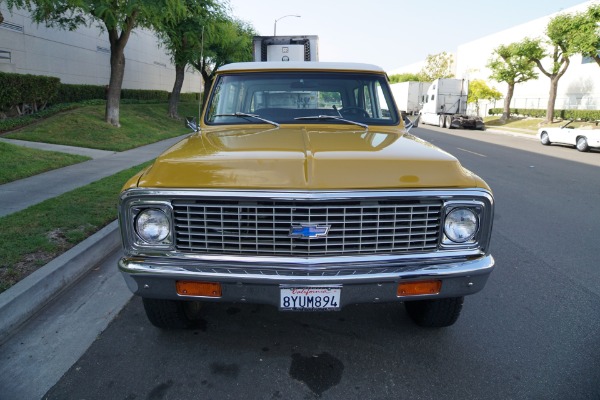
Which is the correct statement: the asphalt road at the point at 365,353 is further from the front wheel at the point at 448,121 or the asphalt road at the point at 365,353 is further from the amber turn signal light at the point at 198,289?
the front wheel at the point at 448,121

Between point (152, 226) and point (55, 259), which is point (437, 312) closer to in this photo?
point (152, 226)

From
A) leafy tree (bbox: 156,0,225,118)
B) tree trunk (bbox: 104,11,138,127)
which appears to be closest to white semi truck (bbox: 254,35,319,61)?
leafy tree (bbox: 156,0,225,118)

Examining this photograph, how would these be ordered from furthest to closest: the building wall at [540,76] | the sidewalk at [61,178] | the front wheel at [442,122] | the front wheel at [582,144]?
1. the building wall at [540,76]
2. the front wheel at [442,122]
3. the front wheel at [582,144]
4. the sidewalk at [61,178]

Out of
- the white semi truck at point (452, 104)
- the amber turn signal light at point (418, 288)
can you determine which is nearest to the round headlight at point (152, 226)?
the amber turn signal light at point (418, 288)

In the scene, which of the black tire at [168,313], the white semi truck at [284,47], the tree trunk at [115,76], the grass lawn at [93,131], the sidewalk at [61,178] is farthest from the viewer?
the tree trunk at [115,76]

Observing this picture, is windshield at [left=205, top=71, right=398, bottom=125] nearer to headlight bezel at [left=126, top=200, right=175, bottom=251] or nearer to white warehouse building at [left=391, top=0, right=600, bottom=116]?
headlight bezel at [left=126, top=200, right=175, bottom=251]

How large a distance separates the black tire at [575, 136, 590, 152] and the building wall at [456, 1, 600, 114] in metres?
18.2

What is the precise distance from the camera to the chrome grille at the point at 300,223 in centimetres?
264

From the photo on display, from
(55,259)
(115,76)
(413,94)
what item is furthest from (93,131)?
(413,94)

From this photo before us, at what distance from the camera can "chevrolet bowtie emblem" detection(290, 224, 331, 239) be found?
263 cm

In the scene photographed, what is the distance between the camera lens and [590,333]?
354 cm

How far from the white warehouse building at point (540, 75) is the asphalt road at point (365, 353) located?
112 feet

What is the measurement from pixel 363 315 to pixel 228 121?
2040 mm

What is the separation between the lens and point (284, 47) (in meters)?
12.8
